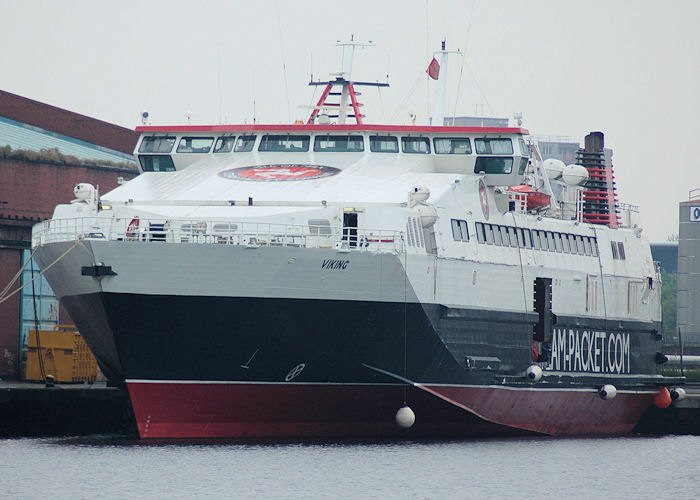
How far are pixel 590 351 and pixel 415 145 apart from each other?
29.4ft

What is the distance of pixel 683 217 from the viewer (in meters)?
82.6

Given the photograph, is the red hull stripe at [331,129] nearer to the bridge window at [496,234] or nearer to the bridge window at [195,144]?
the bridge window at [195,144]

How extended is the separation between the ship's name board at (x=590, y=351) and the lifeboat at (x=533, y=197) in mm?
3610

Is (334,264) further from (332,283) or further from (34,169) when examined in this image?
(34,169)

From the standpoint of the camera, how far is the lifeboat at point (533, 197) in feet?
150

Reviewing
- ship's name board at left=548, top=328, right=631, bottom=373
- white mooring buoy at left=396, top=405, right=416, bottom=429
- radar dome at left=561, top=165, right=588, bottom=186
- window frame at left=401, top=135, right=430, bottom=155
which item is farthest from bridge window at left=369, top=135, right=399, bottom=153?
radar dome at left=561, top=165, right=588, bottom=186

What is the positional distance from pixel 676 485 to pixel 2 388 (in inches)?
669

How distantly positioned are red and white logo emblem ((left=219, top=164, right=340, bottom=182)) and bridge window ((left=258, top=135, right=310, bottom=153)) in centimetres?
80

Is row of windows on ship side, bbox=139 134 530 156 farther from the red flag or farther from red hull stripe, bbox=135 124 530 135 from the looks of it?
the red flag

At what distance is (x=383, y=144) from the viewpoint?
4262cm

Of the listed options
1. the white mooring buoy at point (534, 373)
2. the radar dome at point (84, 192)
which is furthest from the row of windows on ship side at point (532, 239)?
the radar dome at point (84, 192)

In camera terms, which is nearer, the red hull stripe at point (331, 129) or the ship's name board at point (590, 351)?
the red hull stripe at point (331, 129)

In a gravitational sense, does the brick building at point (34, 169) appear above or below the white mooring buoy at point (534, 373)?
above

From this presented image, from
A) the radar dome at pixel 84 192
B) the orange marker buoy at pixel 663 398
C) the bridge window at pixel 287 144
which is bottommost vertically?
the orange marker buoy at pixel 663 398
